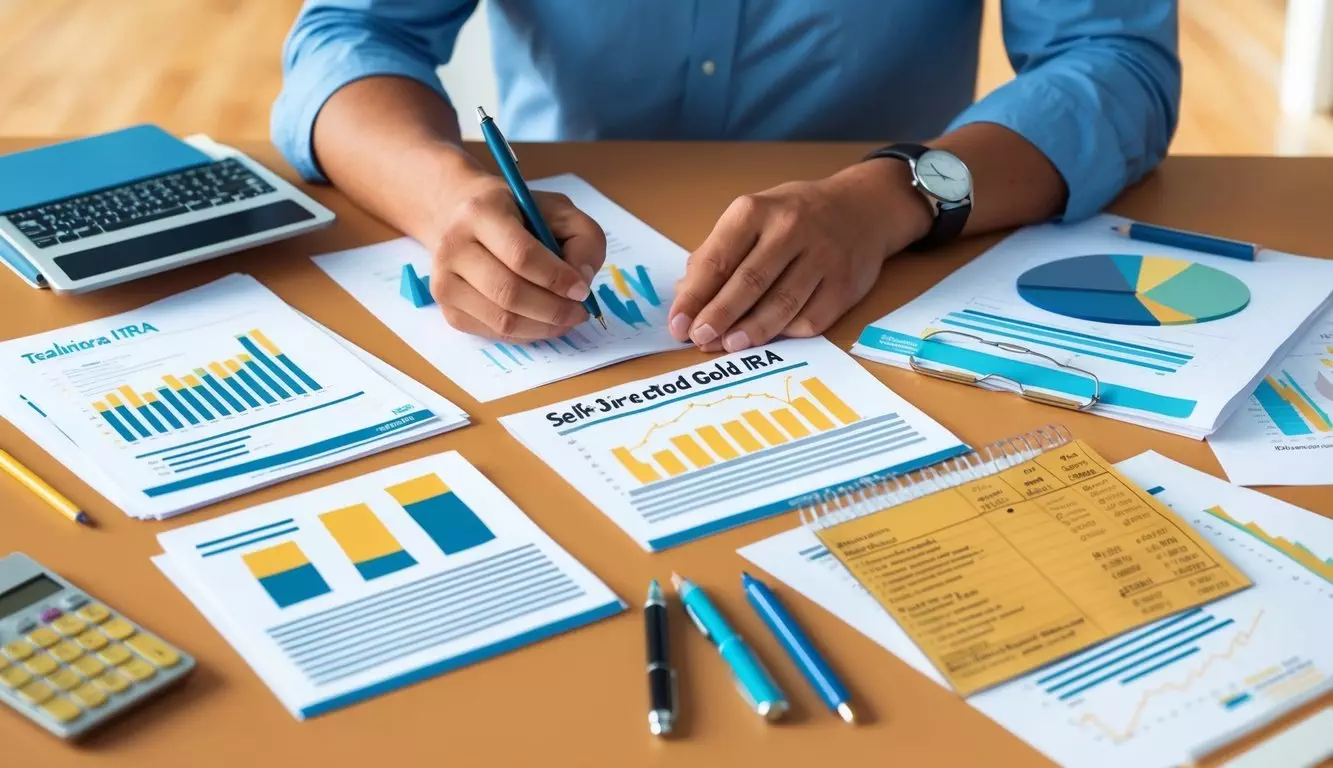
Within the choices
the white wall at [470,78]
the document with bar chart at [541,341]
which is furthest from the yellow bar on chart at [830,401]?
the white wall at [470,78]

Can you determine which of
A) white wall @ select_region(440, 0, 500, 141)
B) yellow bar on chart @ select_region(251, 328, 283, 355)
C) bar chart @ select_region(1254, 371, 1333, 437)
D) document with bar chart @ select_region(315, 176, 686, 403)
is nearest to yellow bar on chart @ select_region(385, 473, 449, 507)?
document with bar chart @ select_region(315, 176, 686, 403)

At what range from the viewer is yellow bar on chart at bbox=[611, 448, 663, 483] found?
823mm

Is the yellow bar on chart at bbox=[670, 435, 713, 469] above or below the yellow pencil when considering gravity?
below

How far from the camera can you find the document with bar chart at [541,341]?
0.95m

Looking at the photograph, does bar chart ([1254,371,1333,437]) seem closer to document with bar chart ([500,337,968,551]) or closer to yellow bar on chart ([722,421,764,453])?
document with bar chart ([500,337,968,551])

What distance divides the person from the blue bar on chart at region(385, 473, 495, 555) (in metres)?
0.20

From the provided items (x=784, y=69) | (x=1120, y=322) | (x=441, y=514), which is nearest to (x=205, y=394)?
(x=441, y=514)

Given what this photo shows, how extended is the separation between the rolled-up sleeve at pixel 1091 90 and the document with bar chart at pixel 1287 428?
278 mm

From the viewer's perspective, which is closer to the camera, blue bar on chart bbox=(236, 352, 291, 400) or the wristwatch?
blue bar on chart bbox=(236, 352, 291, 400)

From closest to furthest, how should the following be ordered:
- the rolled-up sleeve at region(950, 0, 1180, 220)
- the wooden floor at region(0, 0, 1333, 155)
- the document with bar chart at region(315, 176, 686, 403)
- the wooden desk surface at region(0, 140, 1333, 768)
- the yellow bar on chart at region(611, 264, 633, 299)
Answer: the wooden desk surface at region(0, 140, 1333, 768), the document with bar chart at region(315, 176, 686, 403), the yellow bar on chart at region(611, 264, 633, 299), the rolled-up sleeve at region(950, 0, 1180, 220), the wooden floor at region(0, 0, 1333, 155)

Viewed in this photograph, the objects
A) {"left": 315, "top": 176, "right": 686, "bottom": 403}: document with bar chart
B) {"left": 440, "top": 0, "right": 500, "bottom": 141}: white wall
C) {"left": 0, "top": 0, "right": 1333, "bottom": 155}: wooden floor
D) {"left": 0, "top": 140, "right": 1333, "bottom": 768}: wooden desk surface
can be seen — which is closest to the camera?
{"left": 0, "top": 140, "right": 1333, "bottom": 768}: wooden desk surface

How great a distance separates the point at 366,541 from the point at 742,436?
252mm

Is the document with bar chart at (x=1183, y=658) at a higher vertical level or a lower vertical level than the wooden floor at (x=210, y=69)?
higher

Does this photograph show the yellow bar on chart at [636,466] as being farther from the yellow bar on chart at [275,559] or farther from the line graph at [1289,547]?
the line graph at [1289,547]
